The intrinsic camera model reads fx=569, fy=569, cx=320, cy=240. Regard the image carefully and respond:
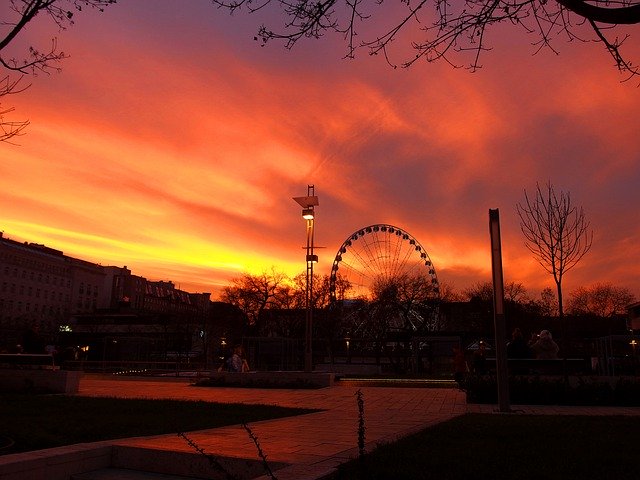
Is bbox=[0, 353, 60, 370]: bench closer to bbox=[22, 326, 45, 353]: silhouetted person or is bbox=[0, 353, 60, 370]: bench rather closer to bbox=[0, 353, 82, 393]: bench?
bbox=[0, 353, 82, 393]: bench

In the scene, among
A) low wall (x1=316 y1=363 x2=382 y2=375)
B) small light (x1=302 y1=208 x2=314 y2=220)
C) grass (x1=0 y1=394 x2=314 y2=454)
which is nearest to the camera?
grass (x1=0 y1=394 x2=314 y2=454)

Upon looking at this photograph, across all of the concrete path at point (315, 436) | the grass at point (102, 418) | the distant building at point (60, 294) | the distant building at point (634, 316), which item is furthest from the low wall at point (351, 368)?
the distant building at point (634, 316)

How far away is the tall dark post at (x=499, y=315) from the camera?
37.9 ft

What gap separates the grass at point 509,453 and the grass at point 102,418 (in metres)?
3.12

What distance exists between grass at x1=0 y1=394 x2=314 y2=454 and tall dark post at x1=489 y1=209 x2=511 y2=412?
406cm

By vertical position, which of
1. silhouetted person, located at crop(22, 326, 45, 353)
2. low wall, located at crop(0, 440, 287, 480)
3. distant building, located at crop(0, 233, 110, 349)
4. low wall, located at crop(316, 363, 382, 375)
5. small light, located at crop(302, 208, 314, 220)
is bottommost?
low wall, located at crop(0, 440, 287, 480)

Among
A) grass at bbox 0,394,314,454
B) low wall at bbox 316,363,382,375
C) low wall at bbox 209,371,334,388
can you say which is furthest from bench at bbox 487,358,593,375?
low wall at bbox 316,363,382,375

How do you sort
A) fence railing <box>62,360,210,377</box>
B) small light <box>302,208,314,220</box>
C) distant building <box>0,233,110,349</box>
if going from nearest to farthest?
small light <box>302,208,314,220</box> < fence railing <box>62,360,210,377</box> < distant building <box>0,233,110,349</box>

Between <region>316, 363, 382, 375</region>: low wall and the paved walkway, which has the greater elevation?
<region>316, 363, 382, 375</region>: low wall

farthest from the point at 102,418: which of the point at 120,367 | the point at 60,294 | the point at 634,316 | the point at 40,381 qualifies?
the point at 60,294

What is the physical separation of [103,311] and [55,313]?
11800mm

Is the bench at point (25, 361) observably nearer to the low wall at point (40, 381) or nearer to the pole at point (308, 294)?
the low wall at point (40, 381)

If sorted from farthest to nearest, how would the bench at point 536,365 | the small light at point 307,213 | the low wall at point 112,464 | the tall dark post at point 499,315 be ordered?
the small light at point 307,213 → the bench at point 536,365 → the tall dark post at point 499,315 → the low wall at point 112,464

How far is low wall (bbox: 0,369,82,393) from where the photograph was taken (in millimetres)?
16203
